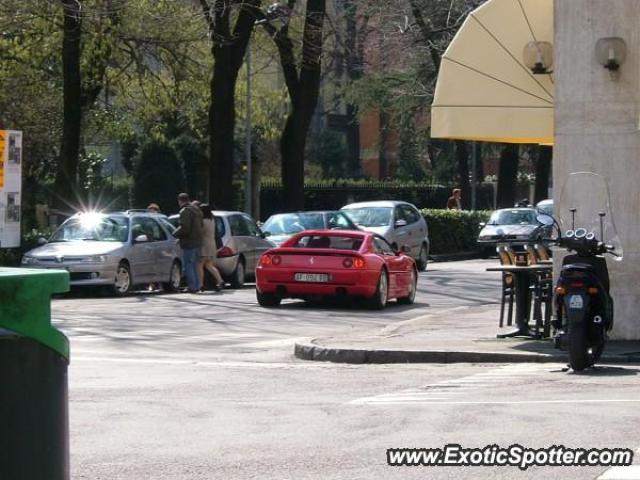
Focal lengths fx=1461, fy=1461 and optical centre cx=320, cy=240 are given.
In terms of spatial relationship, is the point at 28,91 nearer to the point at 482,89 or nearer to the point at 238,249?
the point at 238,249

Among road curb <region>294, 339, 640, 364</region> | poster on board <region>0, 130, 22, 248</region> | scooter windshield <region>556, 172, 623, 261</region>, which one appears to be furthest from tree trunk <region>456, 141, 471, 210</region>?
poster on board <region>0, 130, 22, 248</region>

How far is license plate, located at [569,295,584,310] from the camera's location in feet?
40.8

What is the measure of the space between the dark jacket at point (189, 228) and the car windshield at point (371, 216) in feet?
26.3

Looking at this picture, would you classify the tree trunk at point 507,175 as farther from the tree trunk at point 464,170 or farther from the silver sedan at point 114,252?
the silver sedan at point 114,252

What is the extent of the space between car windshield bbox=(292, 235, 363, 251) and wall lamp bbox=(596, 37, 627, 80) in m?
8.31

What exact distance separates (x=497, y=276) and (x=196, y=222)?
843 centimetres

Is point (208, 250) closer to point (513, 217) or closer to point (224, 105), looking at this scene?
point (224, 105)

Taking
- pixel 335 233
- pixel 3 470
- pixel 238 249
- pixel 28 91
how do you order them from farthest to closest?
pixel 28 91, pixel 238 249, pixel 335 233, pixel 3 470

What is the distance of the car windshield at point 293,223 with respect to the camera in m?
31.1

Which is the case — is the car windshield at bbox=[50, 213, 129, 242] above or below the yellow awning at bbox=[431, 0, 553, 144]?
below

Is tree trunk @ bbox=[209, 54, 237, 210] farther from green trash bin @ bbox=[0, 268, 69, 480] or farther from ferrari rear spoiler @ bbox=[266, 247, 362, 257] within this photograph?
green trash bin @ bbox=[0, 268, 69, 480]

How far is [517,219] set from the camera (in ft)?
140

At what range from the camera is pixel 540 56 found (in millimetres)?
17328

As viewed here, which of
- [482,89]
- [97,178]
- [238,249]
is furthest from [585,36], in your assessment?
[97,178]
